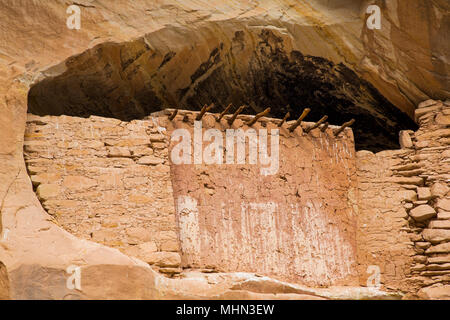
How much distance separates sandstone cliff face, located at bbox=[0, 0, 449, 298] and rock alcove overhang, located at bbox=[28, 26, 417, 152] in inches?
0.6

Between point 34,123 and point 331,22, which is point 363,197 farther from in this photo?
point 34,123

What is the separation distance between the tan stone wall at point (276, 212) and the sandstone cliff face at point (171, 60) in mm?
871

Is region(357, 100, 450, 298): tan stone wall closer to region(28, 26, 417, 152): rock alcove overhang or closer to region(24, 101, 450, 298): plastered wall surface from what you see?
region(24, 101, 450, 298): plastered wall surface

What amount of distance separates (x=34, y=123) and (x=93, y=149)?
56 cm

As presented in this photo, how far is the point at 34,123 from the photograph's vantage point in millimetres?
6844

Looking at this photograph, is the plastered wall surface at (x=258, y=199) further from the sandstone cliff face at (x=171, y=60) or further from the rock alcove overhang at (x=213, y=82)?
the rock alcove overhang at (x=213, y=82)

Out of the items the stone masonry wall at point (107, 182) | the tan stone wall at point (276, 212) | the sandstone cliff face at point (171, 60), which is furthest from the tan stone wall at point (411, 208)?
the stone masonry wall at point (107, 182)

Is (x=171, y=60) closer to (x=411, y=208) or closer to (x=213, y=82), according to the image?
(x=213, y=82)

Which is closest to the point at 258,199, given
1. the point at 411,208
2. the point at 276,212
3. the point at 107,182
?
the point at 276,212

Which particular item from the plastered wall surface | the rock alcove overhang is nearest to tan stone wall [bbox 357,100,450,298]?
the plastered wall surface

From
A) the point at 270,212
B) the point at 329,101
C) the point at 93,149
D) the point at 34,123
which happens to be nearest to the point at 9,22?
the point at 34,123

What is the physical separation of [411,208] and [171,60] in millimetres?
2803

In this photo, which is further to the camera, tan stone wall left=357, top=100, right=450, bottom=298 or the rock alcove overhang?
the rock alcove overhang

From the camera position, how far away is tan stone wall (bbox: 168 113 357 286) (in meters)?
7.01
